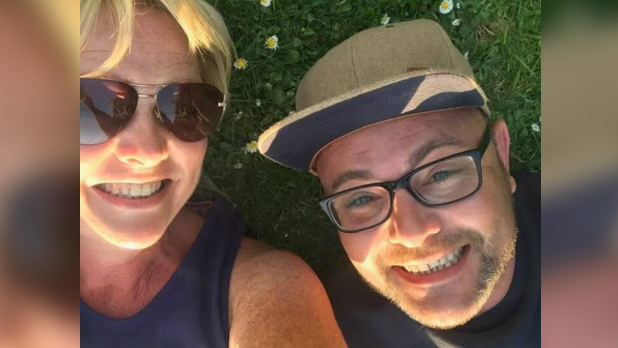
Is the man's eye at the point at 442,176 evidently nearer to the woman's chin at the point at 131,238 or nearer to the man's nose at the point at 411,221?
the man's nose at the point at 411,221

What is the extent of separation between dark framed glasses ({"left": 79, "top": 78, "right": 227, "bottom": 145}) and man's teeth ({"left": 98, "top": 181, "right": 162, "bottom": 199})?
0.64 feet

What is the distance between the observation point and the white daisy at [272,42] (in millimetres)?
2420

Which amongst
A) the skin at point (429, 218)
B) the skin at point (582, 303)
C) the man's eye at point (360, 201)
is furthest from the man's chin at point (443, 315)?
the skin at point (582, 303)

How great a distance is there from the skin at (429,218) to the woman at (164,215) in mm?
321

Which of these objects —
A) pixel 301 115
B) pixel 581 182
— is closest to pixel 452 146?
pixel 301 115

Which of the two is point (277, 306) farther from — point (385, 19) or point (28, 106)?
point (385, 19)

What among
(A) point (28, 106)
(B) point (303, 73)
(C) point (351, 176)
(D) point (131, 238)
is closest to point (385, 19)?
(B) point (303, 73)

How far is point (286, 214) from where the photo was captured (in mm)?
2541

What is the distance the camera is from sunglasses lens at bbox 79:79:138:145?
152 cm

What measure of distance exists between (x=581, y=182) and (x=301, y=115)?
985 mm

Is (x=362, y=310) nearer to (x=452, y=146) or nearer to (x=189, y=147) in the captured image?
(x=452, y=146)

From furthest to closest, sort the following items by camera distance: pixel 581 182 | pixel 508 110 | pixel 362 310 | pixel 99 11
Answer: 1. pixel 508 110
2. pixel 362 310
3. pixel 99 11
4. pixel 581 182

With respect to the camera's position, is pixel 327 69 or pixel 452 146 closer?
pixel 452 146

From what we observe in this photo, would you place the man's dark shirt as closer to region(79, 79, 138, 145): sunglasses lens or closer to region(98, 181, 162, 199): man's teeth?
region(98, 181, 162, 199): man's teeth
